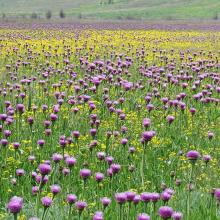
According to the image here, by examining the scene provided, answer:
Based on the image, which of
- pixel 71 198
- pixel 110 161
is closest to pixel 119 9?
pixel 110 161

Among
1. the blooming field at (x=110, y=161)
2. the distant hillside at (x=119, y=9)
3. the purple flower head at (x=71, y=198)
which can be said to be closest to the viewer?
the purple flower head at (x=71, y=198)

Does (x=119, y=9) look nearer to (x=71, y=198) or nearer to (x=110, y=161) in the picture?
(x=110, y=161)

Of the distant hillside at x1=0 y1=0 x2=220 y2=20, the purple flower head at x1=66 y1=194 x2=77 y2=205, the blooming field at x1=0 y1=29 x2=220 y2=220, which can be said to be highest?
the purple flower head at x1=66 y1=194 x2=77 y2=205

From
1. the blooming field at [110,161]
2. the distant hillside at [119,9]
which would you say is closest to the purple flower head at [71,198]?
the blooming field at [110,161]

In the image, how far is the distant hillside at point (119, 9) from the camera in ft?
335

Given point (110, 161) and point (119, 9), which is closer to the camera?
point (110, 161)

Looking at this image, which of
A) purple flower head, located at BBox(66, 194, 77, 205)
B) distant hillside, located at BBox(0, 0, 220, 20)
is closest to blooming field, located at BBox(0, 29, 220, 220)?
purple flower head, located at BBox(66, 194, 77, 205)

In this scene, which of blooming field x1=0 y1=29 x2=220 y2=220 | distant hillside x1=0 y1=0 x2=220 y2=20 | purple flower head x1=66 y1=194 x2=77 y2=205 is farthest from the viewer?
distant hillside x1=0 y1=0 x2=220 y2=20

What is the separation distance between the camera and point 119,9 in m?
133

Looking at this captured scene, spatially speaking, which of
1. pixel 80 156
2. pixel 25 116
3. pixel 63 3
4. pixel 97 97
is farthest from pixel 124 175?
Result: pixel 63 3

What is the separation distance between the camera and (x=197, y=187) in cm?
691

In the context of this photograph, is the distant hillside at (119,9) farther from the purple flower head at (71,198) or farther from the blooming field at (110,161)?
the purple flower head at (71,198)

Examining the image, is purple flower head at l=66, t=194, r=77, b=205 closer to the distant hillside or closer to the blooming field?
the blooming field

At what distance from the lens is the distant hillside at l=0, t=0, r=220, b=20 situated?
335 ft
